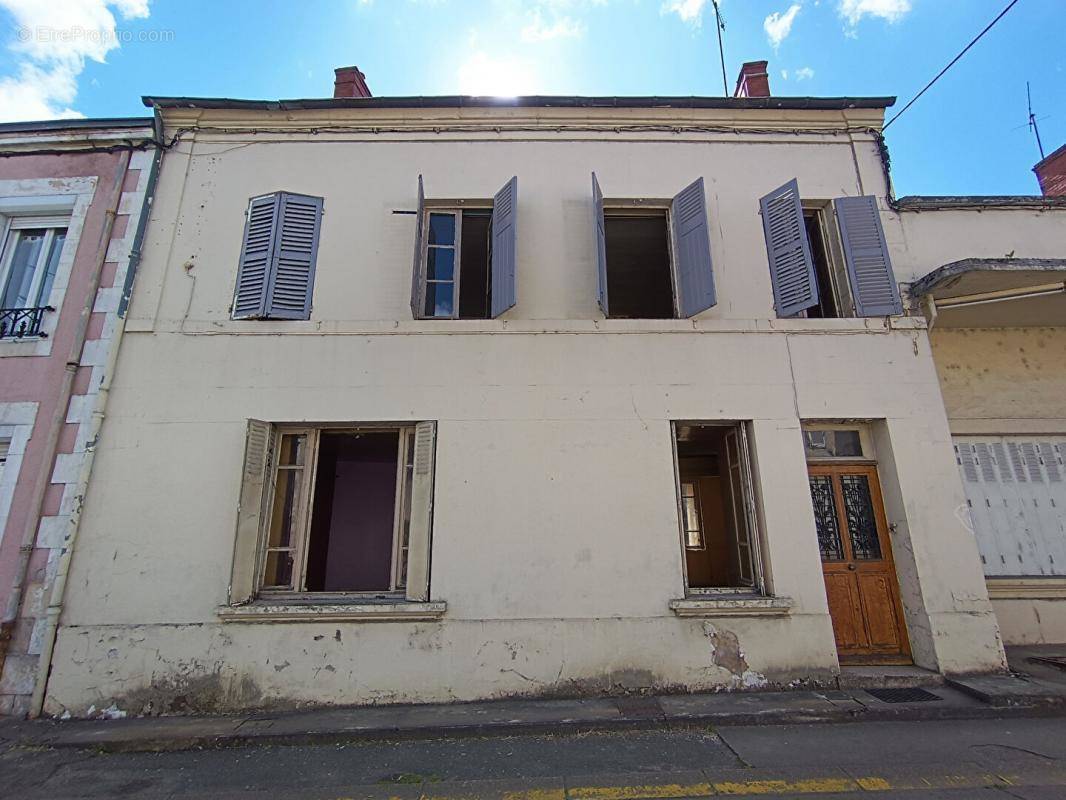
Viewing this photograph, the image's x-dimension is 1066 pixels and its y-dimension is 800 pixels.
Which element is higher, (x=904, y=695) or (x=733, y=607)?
(x=733, y=607)

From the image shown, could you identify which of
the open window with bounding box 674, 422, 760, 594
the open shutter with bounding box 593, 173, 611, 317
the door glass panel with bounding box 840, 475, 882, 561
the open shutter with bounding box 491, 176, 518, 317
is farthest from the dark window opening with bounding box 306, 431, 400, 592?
the door glass panel with bounding box 840, 475, 882, 561

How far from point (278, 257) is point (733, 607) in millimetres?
6009

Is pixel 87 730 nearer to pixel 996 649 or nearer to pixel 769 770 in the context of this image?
pixel 769 770

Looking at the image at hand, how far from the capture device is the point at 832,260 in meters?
5.92

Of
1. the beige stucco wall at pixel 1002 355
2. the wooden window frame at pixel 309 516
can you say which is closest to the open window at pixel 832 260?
the beige stucco wall at pixel 1002 355

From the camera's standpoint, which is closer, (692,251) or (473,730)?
(473,730)

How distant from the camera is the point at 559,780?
3211mm

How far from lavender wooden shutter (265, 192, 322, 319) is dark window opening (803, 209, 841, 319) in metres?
5.82

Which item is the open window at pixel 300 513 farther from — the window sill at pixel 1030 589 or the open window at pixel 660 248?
the window sill at pixel 1030 589

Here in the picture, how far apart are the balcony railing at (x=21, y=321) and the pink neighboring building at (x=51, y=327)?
1 centimetres

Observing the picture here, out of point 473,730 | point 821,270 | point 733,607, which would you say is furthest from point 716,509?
point 473,730

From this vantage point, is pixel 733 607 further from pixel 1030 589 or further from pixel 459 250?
pixel 459 250

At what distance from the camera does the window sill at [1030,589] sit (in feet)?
18.7

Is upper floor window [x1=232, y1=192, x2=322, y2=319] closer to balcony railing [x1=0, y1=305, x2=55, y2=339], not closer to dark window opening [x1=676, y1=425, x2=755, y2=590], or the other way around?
balcony railing [x1=0, y1=305, x2=55, y2=339]
